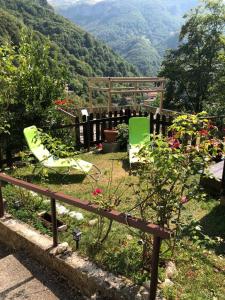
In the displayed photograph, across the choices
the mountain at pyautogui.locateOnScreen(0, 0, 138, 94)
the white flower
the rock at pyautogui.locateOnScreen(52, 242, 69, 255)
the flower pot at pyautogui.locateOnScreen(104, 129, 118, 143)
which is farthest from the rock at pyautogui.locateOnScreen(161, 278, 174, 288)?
the mountain at pyautogui.locateOnScreen(0, 0, 138, 94)

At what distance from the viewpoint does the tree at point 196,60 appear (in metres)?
25.2

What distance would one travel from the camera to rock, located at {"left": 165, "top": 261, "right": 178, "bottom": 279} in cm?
300

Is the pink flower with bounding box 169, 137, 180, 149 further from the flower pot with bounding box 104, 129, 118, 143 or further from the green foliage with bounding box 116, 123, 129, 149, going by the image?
the flower pot with bounding box 104, 129, 118, 143

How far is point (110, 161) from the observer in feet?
24.3

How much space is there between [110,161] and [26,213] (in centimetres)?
336

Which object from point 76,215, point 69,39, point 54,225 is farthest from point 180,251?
point 69,39

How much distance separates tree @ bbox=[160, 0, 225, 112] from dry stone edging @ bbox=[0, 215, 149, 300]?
2242 cm

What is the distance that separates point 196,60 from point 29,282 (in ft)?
88.3

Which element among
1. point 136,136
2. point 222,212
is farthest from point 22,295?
point 136,136

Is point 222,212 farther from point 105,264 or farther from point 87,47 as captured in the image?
point 87,47

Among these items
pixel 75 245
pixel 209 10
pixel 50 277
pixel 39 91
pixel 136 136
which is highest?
pixel 209 10

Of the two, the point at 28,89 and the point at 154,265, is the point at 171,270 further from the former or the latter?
A: the point at 28,89

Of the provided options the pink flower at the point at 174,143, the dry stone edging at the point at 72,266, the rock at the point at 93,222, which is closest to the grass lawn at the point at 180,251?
the rock at the point at 93,222

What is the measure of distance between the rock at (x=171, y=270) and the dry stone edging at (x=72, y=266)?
14.4 inches
